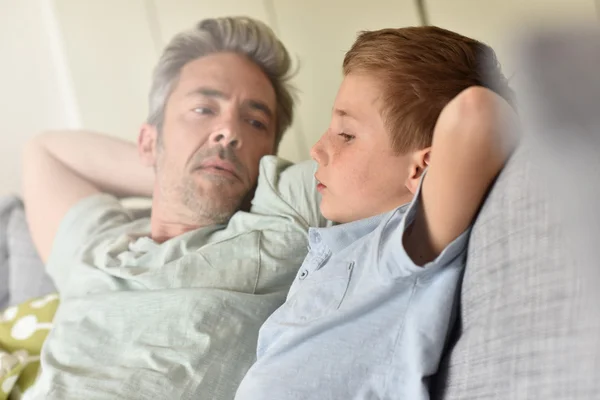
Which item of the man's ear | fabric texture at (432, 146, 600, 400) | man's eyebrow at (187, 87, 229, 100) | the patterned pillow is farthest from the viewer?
the man's ear

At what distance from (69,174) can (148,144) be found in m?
0.23

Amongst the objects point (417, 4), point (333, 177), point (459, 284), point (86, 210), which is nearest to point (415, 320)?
point (459, 284)

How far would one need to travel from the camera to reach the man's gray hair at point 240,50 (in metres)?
1.26

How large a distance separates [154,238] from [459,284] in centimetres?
77

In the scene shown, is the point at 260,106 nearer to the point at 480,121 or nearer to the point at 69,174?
the point at 69,174

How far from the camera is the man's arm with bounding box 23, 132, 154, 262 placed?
1.37 m

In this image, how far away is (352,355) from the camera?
0.64 metres

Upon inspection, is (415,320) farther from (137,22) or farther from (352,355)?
(137,22)

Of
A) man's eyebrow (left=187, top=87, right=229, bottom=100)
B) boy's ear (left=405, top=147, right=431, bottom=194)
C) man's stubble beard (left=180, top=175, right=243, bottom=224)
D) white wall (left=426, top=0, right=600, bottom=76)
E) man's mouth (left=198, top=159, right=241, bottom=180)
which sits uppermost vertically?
white wall (left=426, top=0, right=600, bottom=76)

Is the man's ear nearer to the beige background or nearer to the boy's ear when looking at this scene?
the beige background

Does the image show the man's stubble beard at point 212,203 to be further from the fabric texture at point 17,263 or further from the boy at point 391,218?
the fabric texture at point 17,263

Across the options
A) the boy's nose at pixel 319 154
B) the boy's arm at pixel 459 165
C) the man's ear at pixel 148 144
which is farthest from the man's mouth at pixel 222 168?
the boy's arm at pixel 459 165

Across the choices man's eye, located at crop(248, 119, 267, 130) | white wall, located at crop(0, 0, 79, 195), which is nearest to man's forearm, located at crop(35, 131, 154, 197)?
white wall, located at crop(0, 0, 79, 195)

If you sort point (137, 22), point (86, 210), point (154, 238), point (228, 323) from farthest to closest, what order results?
point (137, 22) < point (86, 210) < point (154, 238) < point (228, 323)
